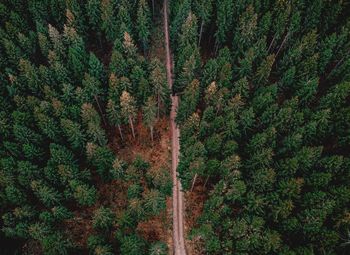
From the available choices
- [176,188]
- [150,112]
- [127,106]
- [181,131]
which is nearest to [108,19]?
[127,106]

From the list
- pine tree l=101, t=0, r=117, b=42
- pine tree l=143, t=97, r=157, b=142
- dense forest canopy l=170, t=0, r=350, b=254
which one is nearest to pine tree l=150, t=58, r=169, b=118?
pine tree l=143, t=97, r=157, b=142

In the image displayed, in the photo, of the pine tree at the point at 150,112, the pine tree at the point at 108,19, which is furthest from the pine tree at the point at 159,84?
the pine tree at the point at 108,19

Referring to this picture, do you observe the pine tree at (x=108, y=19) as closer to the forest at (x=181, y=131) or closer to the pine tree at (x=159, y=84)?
the forest at (x=181, y=131)

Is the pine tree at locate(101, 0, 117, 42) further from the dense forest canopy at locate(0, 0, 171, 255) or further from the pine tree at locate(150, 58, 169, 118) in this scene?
the pine tree at locate(150, 58, 169, 118)

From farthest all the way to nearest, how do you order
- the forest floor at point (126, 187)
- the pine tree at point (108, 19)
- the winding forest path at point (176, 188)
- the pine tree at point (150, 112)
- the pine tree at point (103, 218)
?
1. the pine tree at point (108, 19)
2. the pine tree at point (150, 112)
3. the forest floor at point (126, 187)
4. the winding forest path at point (176, 188)
5. the pine tree at point (103, 218)

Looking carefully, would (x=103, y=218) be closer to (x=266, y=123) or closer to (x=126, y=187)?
(x=126, y=187)

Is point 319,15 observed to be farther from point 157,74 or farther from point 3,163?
point 3,163

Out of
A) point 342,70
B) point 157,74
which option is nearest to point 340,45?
point 342,70

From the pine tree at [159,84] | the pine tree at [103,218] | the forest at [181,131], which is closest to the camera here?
the forest at [181,131]
